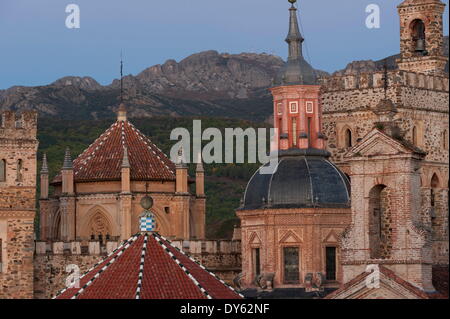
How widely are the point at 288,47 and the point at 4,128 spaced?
40.6ft

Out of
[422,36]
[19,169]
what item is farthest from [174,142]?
[19,169]

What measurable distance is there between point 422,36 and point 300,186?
18970 millimetres

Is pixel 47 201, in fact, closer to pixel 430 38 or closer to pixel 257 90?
pixel 430 38

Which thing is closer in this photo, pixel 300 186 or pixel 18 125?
pixel 300 186

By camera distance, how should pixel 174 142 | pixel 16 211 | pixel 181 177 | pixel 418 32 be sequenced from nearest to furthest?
pixel 16 211, pixel 181 177, pixel 418 32, pixel 174 142

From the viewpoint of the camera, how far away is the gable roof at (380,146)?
63.4 m

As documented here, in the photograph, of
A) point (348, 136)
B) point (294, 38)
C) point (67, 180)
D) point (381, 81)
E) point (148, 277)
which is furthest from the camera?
point (348, 136)

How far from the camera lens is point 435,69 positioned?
89562mm

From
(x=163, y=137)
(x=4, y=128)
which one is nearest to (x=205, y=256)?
(x=4, y=128)

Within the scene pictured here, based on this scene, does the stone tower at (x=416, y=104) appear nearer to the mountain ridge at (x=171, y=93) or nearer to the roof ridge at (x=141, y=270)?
the roof ridge at (x=141, y=270)

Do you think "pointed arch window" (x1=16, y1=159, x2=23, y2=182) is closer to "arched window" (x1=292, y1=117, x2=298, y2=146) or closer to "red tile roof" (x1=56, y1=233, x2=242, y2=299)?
"arched window" (x1=292, y1=117, x2=298, y2=146)

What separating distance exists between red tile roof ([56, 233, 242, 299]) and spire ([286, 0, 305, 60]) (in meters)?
19.8

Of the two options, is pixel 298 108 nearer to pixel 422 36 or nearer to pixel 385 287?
pixel 385 287

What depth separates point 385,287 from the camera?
61125 mm
